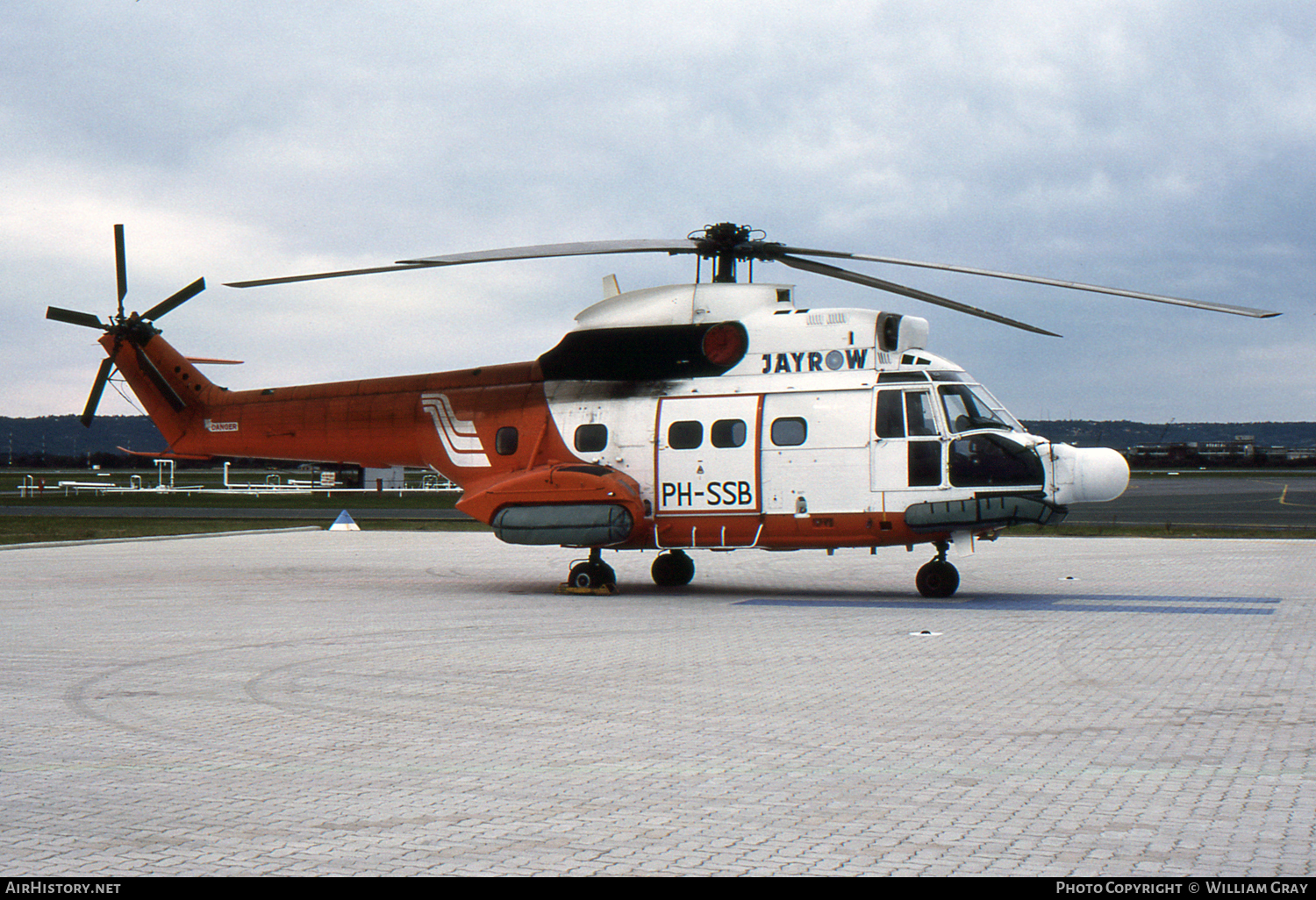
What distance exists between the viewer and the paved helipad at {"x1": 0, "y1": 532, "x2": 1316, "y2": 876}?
477cm

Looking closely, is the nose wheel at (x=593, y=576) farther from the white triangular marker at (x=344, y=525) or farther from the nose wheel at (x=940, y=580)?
the white triangular marker at (x=344, y=525)

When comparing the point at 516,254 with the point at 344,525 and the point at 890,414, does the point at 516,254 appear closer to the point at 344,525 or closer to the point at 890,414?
the point at 890,414

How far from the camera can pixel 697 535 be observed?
15523 millimetres

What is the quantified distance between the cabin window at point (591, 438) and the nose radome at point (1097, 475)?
626cm

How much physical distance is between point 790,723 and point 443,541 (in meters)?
21.8

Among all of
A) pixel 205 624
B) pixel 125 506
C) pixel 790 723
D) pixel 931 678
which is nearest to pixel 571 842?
pixel 790 723

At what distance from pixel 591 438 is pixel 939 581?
202 inches

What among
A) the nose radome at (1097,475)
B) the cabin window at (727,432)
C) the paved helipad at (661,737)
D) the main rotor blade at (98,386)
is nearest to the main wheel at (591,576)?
the paved helipad at (661,737)

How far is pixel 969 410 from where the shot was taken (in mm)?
14578

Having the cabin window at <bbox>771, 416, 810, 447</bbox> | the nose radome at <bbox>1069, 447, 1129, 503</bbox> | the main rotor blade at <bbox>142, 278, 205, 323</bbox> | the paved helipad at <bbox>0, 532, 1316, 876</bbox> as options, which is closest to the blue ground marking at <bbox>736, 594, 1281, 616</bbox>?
the paved helipad at <bbox>0, 532, 1316, 876</bbox>

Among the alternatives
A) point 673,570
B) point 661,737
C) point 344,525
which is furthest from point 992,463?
point 344,525

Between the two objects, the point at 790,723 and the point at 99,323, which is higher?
the point at 99,323

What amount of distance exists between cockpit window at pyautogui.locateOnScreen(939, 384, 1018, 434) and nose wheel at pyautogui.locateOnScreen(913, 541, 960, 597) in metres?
1.70
